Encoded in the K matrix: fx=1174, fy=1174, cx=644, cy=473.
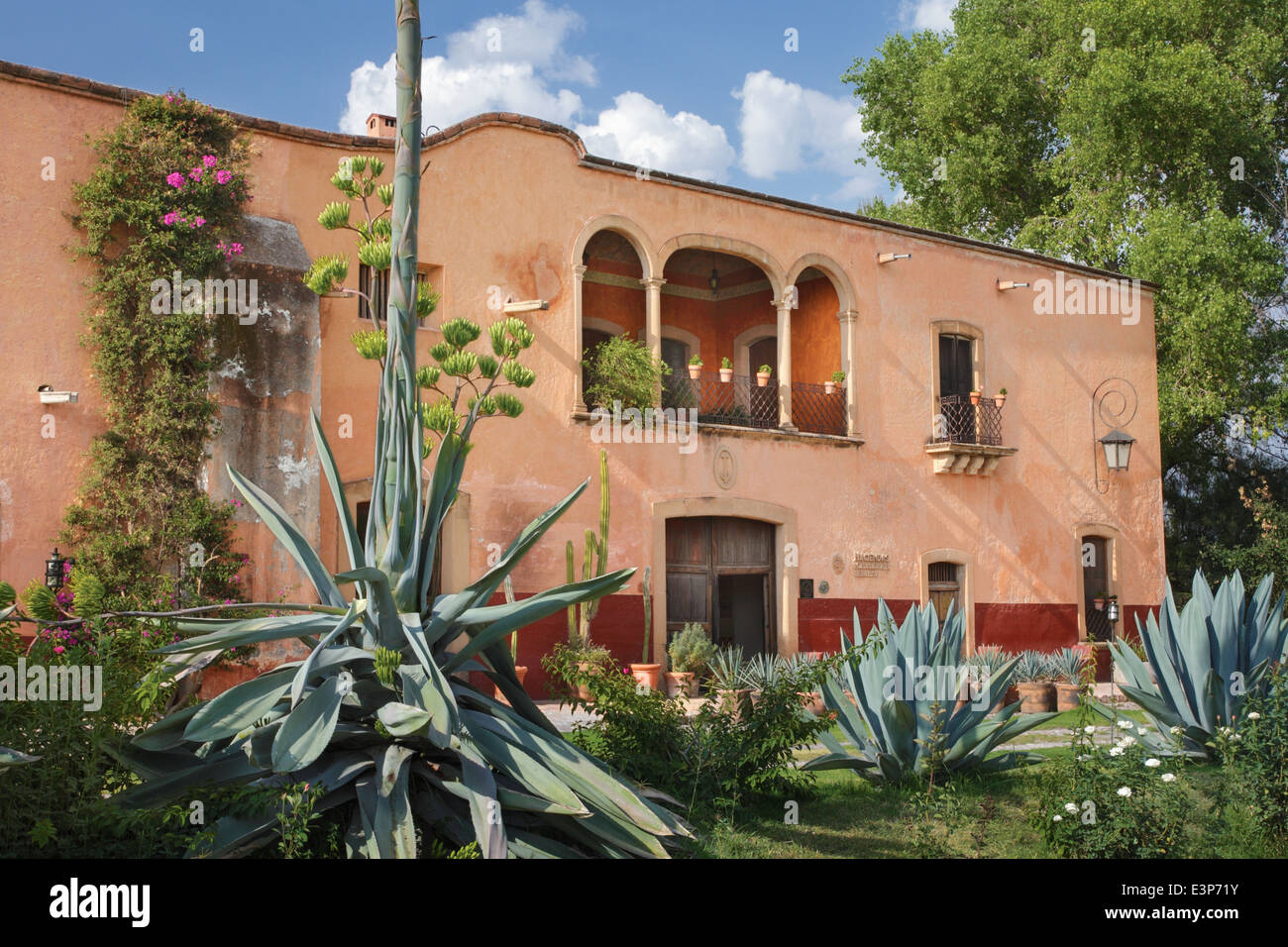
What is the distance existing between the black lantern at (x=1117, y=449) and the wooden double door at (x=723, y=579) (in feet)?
22.5

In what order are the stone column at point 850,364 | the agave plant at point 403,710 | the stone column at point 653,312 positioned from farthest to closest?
the stone column at point 850,364
the stone column at point 653,312
the agave plant at point 403,710

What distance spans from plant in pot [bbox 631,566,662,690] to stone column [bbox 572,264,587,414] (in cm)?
218

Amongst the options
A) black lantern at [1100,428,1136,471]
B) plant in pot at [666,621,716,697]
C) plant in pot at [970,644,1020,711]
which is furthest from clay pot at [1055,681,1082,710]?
black lantern at [1100,428,1136,471]

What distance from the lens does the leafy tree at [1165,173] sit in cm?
2114

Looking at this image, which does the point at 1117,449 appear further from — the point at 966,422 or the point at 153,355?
the point at 153,355

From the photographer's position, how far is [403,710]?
4.40 metres

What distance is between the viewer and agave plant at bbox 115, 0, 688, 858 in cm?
428

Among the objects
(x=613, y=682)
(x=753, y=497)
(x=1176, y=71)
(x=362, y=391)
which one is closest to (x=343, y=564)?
(x=362, y=391)

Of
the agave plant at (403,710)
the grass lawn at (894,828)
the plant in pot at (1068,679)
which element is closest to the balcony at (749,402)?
the plant in pot at (1068,679)

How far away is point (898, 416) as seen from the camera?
17.3m

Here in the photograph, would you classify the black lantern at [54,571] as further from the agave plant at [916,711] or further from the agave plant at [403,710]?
the agave plant at [916,711]

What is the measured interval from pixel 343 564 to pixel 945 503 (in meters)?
9.23

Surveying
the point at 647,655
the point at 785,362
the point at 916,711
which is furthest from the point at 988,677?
the point at 785,362
